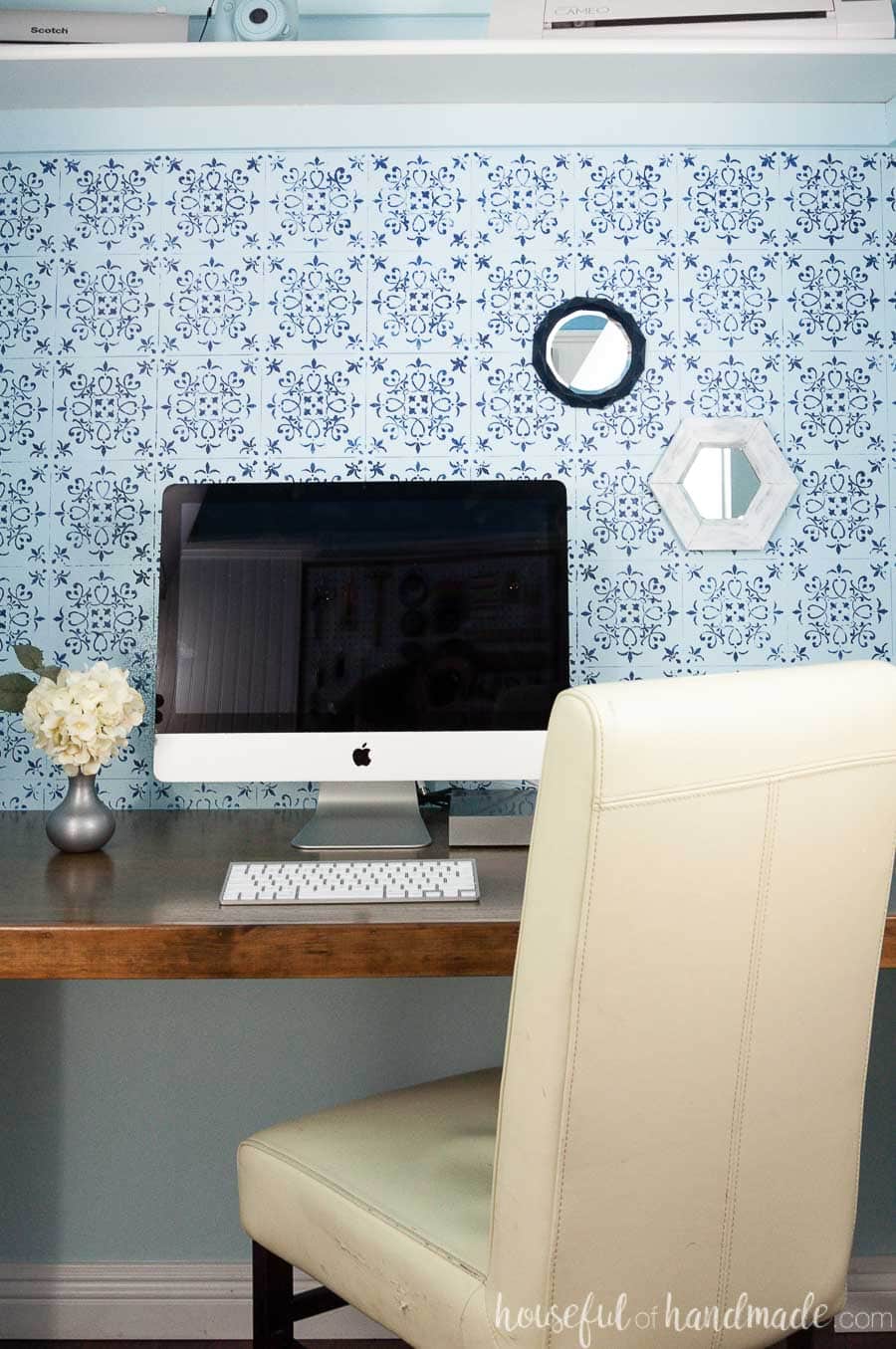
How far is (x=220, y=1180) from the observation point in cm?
195

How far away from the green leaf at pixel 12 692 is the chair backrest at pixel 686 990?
1.07 m

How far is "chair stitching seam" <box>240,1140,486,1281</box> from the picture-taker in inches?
39.1

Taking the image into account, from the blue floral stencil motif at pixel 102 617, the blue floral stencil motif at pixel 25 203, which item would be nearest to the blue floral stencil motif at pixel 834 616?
the blue floral stencil motif at pixel 102 617

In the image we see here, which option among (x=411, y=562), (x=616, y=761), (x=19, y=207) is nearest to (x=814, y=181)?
(x=411, y=562)

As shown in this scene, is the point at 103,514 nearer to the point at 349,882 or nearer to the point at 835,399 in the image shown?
the point at 349,882

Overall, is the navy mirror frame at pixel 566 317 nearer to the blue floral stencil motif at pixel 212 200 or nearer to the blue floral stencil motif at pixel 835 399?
the blue floral stencil motif at pixel 835 399

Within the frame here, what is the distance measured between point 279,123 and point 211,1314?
6.69 ft

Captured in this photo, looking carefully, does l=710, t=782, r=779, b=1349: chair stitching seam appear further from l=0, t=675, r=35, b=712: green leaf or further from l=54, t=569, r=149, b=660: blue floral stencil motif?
l=54, t=569, r=149, b=660: blue floral stencil motif

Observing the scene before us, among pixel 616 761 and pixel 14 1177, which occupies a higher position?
pixel 616 761

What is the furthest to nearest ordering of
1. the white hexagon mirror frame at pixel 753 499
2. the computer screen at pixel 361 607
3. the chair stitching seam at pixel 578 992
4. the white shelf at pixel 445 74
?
the white hexagon mirror frame at pixel 753 499
the white shelf at pixel 445 74
the computer screen at pixel 361 607
the chair stitching seam at pixel 578 992

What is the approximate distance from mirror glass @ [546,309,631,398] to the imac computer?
370 millimetres

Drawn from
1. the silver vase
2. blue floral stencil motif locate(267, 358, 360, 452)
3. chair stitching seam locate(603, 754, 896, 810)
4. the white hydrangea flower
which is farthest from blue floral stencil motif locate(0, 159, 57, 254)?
chair stitching seam locate(603, 754, 896, 810)

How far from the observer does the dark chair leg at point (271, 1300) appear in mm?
1241

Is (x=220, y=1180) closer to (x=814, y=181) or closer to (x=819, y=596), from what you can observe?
(x=819, y=596)
